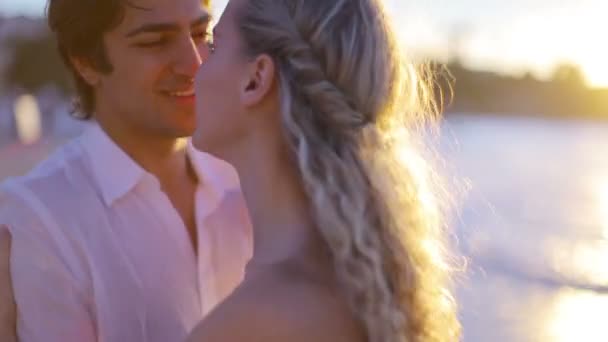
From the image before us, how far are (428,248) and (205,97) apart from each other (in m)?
0.60

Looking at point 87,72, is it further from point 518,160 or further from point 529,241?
point 518,160

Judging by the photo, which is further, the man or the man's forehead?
the man's forehead

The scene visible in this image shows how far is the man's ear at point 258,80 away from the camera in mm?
2031

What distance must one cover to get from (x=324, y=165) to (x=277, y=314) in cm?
33

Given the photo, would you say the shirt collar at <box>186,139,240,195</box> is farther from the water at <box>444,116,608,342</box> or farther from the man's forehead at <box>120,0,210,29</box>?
the water at <box>444,116,608,342</box>

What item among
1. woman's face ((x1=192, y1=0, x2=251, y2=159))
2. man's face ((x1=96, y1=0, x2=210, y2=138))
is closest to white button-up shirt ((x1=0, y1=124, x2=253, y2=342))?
man's face ((x1=96, y1=0, x2=210, y2=138))

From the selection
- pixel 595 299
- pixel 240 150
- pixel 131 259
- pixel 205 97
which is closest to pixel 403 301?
pixel 240 150

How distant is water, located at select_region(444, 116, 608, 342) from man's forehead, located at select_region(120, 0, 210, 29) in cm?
86

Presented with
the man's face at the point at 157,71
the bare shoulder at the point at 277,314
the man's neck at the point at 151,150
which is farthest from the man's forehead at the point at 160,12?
the bare shoulder at the point at 277,314

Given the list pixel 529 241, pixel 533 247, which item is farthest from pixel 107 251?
pixel 529 241

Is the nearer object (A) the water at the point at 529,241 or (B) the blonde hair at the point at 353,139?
(B) the blonde hair at the point at 353,139

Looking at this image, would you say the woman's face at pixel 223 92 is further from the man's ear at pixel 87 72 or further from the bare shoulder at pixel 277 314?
the man's ear at pixel 87 72

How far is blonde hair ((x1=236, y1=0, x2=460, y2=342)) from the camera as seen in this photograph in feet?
6.47

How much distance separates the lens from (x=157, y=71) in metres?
2.87
